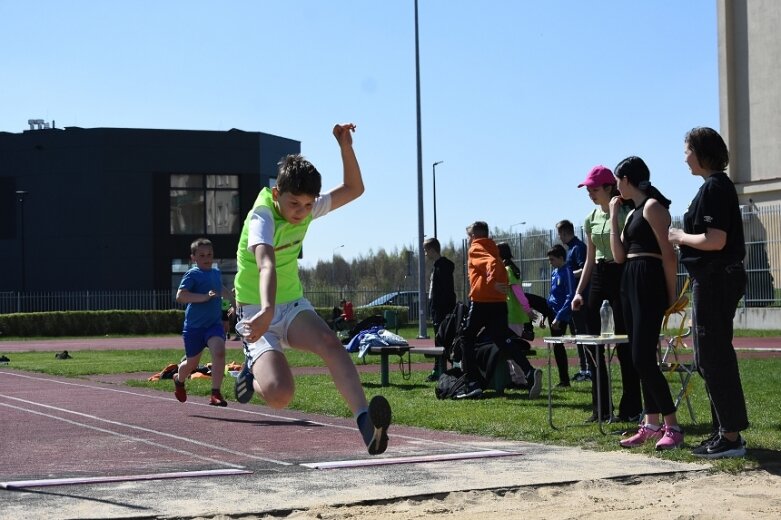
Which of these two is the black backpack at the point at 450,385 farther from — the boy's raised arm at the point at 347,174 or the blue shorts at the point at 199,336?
the boy's raised arm at the point at 347,174

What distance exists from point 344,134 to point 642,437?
368cm

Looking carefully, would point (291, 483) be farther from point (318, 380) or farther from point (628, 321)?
point (318, 380)

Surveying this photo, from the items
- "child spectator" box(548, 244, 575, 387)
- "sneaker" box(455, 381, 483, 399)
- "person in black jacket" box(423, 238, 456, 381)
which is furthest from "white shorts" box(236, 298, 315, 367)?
"person in black jacket" box(423, 238, 456, 381)

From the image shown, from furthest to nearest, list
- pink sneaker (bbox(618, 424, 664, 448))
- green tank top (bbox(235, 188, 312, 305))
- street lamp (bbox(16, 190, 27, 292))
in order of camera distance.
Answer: street lamp (bbox(16, 190, 27, 292)), pink sneaker (bbox(618, 424, 664, 448)), green tank top (bbox(235, 188, 312, 305))

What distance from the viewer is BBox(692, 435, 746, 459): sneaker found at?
852 cm

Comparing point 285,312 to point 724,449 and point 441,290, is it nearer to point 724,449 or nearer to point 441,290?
point 724,449

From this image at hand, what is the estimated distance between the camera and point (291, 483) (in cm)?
789

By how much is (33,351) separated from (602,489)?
2884 centimetres

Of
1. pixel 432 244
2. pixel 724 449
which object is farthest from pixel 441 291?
pixel 724 449

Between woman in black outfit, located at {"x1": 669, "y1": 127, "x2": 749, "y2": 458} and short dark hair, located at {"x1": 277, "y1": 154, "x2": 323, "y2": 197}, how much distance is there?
3038mm

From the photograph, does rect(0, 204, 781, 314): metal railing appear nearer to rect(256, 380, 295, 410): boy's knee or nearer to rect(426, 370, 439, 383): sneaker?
rect(426, 370, 439, 383): sneaker

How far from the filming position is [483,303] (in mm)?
14453

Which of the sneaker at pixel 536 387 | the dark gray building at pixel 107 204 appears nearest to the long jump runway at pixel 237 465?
the sneaker at pixel 536 387

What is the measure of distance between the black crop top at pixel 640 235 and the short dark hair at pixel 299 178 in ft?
10.8
